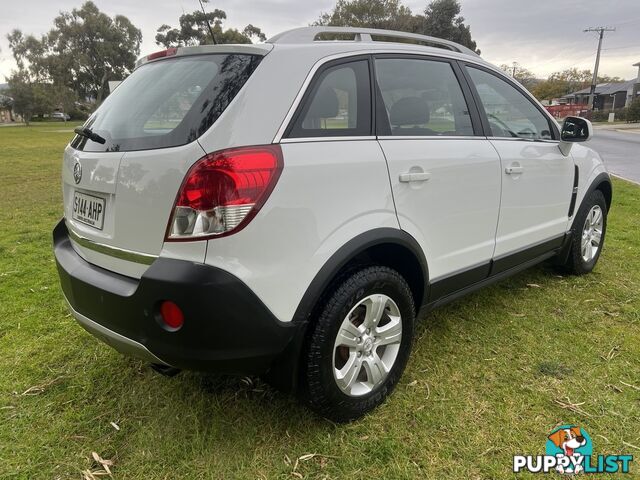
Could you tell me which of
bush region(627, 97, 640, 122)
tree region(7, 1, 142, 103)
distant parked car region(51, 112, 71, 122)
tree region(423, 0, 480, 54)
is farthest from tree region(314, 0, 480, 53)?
distant parked car region(51, 112, 71, 122)

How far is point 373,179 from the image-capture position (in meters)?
2.16

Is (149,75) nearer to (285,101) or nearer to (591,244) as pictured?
(285,101)

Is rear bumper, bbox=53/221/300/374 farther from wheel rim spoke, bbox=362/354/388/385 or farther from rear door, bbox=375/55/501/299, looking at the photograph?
rear door, bbox=375/55/501/299

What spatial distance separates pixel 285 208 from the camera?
1.85 metres

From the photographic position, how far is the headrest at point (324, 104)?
6.75 ft

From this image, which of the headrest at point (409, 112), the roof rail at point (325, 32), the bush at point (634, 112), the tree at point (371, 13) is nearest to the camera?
the roof rail at point (325, 32)

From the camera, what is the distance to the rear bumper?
5.72 ft

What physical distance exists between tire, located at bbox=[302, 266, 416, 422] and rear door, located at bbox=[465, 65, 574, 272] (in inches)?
40.4

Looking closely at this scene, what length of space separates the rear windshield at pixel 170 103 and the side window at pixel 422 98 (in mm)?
751

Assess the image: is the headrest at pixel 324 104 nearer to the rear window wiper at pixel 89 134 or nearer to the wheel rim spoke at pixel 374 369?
the rear window wiper at pixel 89 134

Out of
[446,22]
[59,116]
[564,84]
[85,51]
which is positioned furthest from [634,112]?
[59,116]

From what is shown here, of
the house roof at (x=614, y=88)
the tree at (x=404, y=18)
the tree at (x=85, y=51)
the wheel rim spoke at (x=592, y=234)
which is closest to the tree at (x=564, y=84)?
the house roof at (x=614, y=88)

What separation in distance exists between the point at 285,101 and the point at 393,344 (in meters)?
1.31
